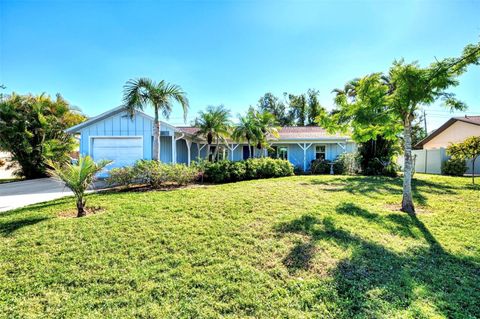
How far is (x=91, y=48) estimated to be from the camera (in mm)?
11391

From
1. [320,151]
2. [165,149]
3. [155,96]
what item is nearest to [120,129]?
[165,149]

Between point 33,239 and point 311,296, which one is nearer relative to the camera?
point 311,296

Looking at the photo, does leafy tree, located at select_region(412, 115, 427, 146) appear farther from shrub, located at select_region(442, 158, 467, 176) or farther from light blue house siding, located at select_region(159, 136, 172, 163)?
light blue house siding, located at select_region(159, 136, 172, 163)

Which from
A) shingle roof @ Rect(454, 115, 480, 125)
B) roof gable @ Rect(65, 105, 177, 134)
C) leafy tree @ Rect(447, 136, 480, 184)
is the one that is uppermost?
shingle roof @ Rect(454, 115, 480, 125)

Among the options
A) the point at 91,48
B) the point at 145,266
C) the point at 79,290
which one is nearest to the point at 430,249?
the point at 145,266

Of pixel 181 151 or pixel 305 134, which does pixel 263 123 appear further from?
pixel 181 151

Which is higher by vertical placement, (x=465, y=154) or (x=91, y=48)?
(x=91, y=48)

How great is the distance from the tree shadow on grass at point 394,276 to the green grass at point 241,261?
0.06 feet

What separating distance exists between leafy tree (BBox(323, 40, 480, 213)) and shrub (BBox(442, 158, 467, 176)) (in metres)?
11.7

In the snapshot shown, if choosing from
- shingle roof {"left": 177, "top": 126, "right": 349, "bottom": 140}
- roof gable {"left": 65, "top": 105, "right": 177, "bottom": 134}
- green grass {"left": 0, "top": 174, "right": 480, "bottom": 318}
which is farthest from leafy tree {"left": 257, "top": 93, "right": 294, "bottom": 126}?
green grass {"left": 0, "top": 174, "right": 480, "bottom": 318}

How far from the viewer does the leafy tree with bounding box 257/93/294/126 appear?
35750mm

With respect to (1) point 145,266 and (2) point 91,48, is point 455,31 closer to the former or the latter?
(1) point 145,266

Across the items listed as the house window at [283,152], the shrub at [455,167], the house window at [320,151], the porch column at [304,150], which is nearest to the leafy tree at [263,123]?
the porch column at [304,150]

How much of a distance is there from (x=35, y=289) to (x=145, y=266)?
149cm
